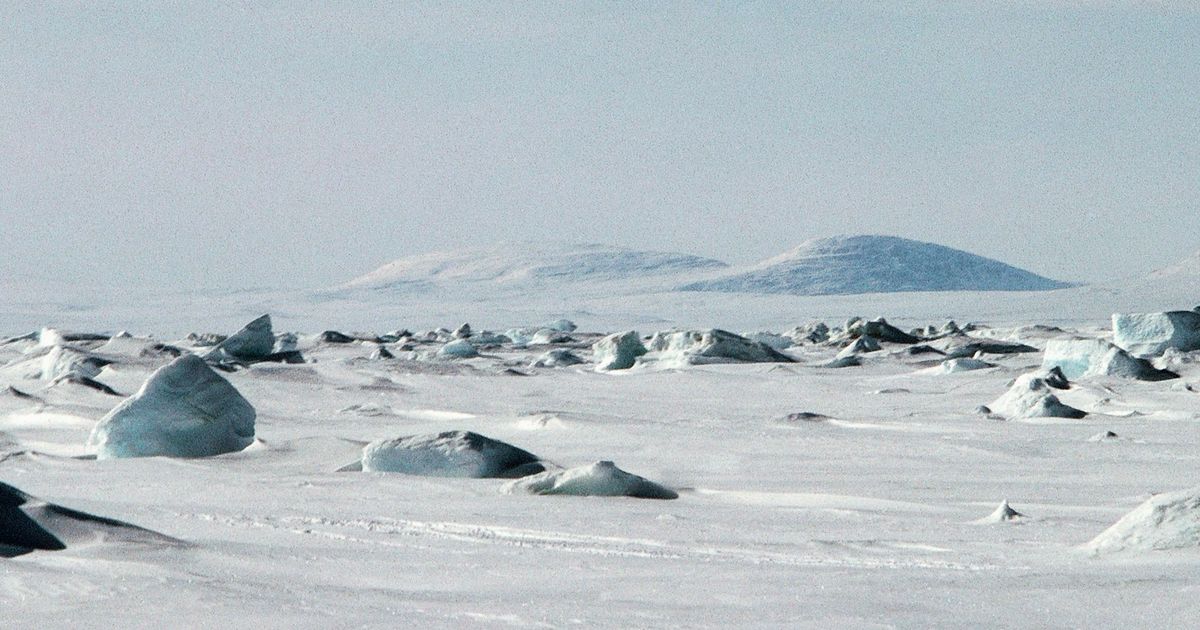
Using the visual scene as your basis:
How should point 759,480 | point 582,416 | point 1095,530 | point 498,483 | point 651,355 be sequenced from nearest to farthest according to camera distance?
point 1095,530
point 498,483
point 759,480
point 582,416
point 651,355

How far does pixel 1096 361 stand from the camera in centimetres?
909

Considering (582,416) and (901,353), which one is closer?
(582,416)

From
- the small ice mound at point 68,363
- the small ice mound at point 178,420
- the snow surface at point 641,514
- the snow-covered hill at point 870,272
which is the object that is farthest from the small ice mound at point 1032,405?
the snow-covered hill at point 870,272

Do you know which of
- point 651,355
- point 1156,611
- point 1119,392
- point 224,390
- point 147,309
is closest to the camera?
point 1156,611

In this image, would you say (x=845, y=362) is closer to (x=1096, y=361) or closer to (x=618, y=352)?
(x=618, y=352)

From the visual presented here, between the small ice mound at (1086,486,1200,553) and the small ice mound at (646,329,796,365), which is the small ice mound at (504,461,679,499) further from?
the small ice mound at (646,329,796,365)

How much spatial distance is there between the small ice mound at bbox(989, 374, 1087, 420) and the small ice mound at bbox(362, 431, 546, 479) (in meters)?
2.79

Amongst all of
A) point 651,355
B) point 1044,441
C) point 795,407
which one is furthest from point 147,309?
point 1044,441

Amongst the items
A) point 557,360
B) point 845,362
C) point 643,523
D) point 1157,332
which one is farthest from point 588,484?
point 1157,332

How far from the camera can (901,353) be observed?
12.3 m

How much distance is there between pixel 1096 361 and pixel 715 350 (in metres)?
3.30

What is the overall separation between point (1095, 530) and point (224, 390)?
3110mm

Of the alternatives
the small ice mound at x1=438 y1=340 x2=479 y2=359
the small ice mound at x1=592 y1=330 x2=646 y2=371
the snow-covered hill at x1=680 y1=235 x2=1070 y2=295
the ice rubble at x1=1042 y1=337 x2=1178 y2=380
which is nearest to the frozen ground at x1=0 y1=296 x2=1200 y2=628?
the ice rubble at x1=1042 y1=337 x2=1178 y2=380

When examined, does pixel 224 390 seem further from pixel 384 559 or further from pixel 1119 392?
pixel 1119 392
